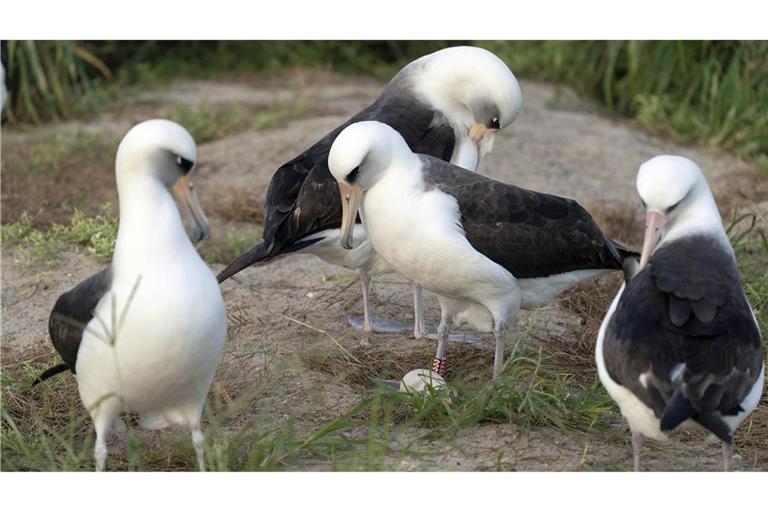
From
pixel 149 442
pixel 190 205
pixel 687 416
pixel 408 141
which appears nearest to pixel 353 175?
pixel 190 205

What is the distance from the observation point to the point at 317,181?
6387 mm

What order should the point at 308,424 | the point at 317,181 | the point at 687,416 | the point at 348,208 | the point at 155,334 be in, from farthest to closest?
the point at 317,181, the point at 348,208, the point at 308,424, the point at 155,334, the point at 687,416

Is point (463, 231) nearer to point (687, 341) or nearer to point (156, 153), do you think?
point (687, 341)

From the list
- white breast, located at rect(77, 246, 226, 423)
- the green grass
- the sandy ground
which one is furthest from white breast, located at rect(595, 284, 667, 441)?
white breast, located at rect(77, 246, 226, 423)

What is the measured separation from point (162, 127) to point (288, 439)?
1384mm

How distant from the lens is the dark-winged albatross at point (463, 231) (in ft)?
18.1

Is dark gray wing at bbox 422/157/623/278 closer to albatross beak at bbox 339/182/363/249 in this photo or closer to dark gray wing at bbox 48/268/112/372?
albatross beak at bbox 339/182/363/249

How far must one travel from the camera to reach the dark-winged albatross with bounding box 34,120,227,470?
177 inches

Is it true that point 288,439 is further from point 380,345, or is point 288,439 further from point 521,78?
point 521,78

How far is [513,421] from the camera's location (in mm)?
5262

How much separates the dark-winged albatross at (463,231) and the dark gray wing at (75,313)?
1.28m

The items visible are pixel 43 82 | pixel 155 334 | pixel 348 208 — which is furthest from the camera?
pixel 43 82

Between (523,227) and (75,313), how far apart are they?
2.14 meters

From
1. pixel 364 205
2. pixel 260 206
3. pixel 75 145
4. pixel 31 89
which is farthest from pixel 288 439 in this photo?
pixel 31 89
